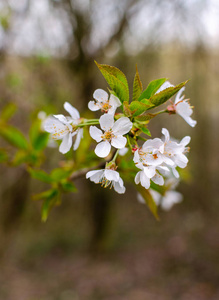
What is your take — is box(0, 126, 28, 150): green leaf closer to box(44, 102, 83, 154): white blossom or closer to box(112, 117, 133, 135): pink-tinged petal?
box(44, 102, 83, 154): white blossom

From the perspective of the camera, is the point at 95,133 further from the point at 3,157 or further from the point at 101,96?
the point at 3,157

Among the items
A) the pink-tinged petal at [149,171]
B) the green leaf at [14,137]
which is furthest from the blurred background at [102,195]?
the pink-tinged petal at [149,171]

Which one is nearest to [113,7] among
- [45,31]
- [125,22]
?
[125,22]

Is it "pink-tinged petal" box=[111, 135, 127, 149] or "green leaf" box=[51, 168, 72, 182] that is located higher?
"pink-tinged petal" box=[111, 135, 127, 149]

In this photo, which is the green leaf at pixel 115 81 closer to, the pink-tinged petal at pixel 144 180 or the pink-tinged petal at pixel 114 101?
the pink-tinged petal at pixel 114 101

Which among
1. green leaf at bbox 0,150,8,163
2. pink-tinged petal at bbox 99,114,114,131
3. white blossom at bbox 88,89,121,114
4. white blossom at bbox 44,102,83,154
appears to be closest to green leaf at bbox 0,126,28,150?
green leaf at bbox 0,150,8,163

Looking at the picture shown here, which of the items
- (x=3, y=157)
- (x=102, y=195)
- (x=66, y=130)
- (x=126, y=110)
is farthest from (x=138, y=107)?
(x=102, y=195)
